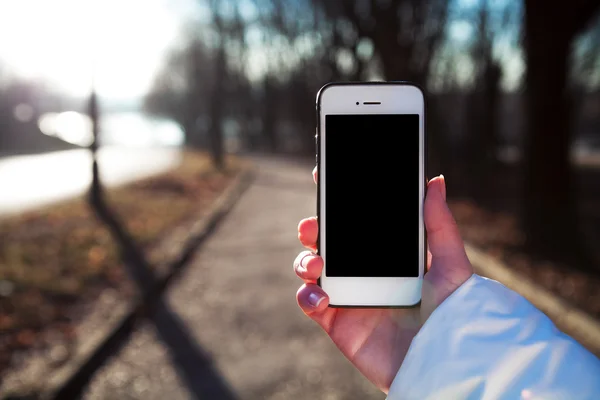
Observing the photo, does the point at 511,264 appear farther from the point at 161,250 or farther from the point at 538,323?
the point at 538,323

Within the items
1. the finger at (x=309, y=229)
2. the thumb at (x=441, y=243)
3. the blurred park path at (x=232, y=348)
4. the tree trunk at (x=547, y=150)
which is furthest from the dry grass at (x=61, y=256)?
the tree trunk at (x=547, y=150)

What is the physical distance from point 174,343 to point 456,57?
30699 millimetres

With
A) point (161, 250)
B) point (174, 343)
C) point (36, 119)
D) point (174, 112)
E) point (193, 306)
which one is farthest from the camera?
point (174, 112)

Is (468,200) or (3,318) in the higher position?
(3,318)

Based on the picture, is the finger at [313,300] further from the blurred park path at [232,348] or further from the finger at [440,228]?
the blurred park path at [232,348]

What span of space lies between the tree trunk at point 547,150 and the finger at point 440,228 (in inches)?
308

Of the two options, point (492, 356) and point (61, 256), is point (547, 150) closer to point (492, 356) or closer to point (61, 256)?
point (61, 256)

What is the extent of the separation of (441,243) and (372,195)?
284 mm

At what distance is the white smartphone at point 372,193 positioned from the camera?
6.77 feet

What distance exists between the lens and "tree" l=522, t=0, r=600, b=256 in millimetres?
8773

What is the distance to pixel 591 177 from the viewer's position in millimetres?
32500

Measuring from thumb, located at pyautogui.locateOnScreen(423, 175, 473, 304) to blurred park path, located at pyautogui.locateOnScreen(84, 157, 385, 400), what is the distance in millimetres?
3071

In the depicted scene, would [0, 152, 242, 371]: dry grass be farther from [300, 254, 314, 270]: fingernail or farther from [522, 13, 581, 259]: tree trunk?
[522, 13, 581, 259]: tree trunk

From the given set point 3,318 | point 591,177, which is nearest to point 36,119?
point 591,177
